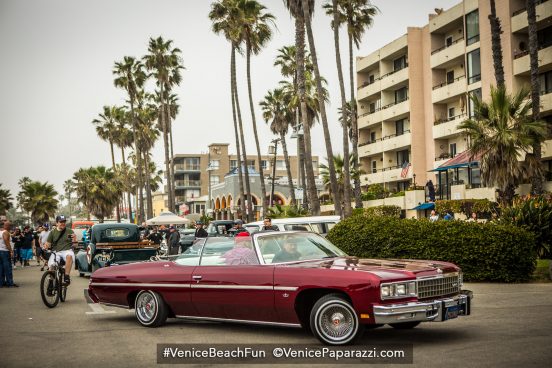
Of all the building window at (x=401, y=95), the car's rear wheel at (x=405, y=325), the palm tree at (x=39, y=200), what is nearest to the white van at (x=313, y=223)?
the car's rear wheel at (x=405, y=325)

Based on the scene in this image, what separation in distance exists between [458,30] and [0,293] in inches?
1433

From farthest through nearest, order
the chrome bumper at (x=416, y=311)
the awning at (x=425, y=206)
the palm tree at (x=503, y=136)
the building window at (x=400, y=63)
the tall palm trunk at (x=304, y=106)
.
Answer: the building window at (x=400, y=63), the awning at (x=425, y=206), the tall palm trunk at (x=304, y=106), the palm tree at (x=503, y=136), the chrome bumper at (x=416, y=311)

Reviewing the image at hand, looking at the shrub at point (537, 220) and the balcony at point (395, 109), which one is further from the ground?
the balcony at point (395, 109)

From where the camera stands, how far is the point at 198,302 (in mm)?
9781

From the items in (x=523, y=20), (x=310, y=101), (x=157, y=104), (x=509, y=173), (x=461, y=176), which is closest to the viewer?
(x=509, y=173)

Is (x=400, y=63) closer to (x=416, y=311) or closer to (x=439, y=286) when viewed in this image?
(x=439, y=286)

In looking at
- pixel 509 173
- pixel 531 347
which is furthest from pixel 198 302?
pixel 509 173

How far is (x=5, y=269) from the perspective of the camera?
61.7 feet

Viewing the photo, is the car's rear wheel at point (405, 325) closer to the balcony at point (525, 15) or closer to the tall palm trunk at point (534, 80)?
the tall palm trunk at point (534, 80)

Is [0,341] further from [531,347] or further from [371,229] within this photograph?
[371,229]

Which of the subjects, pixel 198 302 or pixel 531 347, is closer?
pixel 531 347

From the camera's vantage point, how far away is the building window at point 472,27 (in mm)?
41438

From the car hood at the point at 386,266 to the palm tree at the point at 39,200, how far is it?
8574 cm

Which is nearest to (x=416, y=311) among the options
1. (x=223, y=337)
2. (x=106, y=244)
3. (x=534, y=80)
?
(x=223, y=337)
